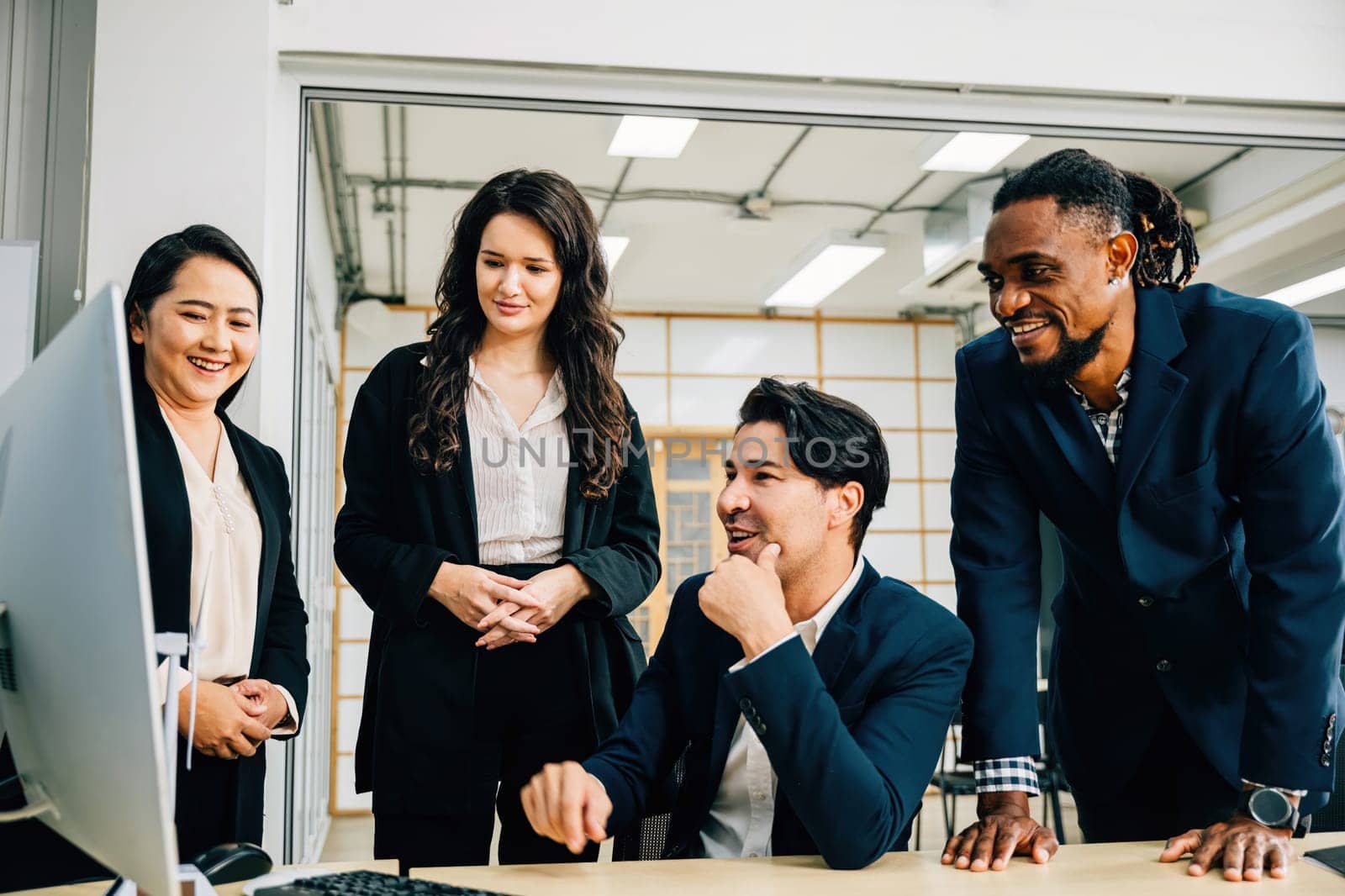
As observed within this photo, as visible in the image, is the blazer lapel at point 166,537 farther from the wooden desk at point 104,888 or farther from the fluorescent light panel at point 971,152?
the fluorescent light panel at point 971,152

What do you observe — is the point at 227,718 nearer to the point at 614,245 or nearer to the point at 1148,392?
the point at 1148,392

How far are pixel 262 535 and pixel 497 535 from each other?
0.34 metres

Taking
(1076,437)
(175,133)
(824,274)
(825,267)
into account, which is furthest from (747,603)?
(824,274)

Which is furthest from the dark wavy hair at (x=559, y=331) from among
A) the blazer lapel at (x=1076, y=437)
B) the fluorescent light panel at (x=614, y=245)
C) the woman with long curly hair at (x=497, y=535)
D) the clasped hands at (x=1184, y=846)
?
the fluorescent light panel at (x=614, y=245)

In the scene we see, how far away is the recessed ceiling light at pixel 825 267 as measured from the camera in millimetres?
6113

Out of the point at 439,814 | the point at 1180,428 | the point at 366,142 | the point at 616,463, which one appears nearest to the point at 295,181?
the point at 616,463

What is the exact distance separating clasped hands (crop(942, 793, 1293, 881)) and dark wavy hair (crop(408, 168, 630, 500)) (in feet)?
2.53

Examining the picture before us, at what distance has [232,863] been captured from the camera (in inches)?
39.4

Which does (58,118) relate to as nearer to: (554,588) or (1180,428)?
(554,588)

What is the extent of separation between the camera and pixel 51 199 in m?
2.24

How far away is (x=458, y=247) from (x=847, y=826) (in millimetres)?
1113

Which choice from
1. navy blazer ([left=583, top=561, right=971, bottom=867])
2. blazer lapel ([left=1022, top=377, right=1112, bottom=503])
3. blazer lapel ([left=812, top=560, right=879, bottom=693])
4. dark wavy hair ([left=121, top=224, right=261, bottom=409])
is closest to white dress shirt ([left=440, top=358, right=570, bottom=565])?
navy blazer ([left=583, top=561, right=971, bottom=867])

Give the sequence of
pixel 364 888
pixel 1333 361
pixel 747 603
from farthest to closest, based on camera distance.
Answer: pixel 1333 361 < pixel 747 603 < pixel 364 888

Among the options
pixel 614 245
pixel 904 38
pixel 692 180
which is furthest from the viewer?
pixel 614 245
